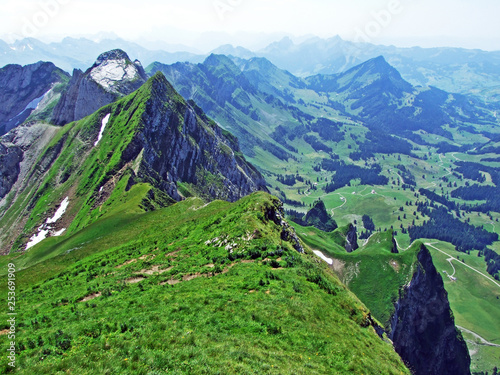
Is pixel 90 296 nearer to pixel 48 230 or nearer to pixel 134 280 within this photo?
pixel 134 280

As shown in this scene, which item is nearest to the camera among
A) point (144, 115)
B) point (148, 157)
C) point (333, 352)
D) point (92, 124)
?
point (333, 352)

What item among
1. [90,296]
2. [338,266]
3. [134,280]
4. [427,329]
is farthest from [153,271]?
[427,329]

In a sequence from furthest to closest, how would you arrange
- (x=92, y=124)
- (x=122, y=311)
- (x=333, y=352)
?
(x=92, y=124), (x=122, y=311), (x=333, y=352)

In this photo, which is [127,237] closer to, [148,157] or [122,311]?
[122,311]

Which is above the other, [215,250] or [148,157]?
[148,157]

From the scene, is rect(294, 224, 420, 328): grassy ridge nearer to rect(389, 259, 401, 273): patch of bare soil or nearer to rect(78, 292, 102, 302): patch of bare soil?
rect(389, 259, 401, 273): patch of bare soil

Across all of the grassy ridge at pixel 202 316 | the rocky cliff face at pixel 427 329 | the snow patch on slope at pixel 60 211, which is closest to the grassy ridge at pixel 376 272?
the rocky cliff face at pixel 427 329

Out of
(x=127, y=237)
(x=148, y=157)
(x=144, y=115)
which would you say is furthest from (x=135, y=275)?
(x=144, y=115)
